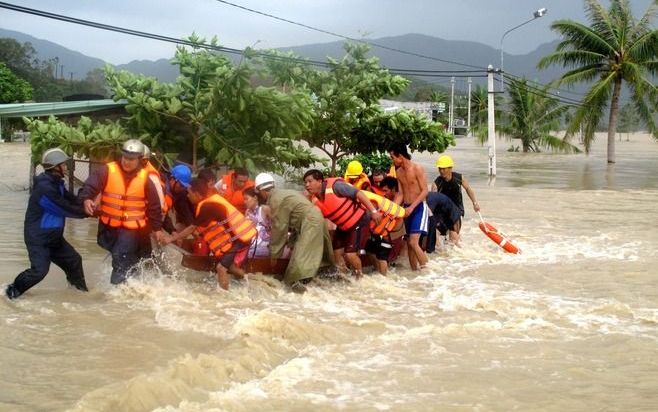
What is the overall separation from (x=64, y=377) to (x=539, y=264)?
713 cm

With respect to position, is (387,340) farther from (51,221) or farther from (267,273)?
(51,221)

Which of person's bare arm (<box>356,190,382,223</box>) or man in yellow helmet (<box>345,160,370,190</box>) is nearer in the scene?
person's bare arm (<box>356,190,382,223</box>)

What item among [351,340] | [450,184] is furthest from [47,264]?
[450,184]

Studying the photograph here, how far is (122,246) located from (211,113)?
550cm

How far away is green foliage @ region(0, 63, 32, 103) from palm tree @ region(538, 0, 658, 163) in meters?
33.1

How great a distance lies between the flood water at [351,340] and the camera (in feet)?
16.7

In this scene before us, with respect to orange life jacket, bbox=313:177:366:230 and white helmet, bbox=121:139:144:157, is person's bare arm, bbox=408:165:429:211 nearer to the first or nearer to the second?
orange life jacket, bbox=313:177:366:230

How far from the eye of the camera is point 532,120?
45.7 metres

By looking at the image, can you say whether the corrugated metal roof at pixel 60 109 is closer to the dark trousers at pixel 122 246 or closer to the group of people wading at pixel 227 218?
the group of people wading at pixel 227 218

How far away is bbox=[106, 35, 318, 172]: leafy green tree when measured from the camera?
480 inches

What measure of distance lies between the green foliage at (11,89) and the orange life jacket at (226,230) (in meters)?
43.1

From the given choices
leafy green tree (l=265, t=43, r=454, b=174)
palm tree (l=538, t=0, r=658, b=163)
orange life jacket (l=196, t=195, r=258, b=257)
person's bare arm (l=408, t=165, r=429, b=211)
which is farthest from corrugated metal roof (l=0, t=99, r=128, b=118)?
palm tree (l=538, t=0, r=658, b=163)

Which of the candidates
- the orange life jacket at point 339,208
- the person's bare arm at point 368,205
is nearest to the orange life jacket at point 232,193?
the orange life jacket at point 339,208

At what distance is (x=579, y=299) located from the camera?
26.8ft
